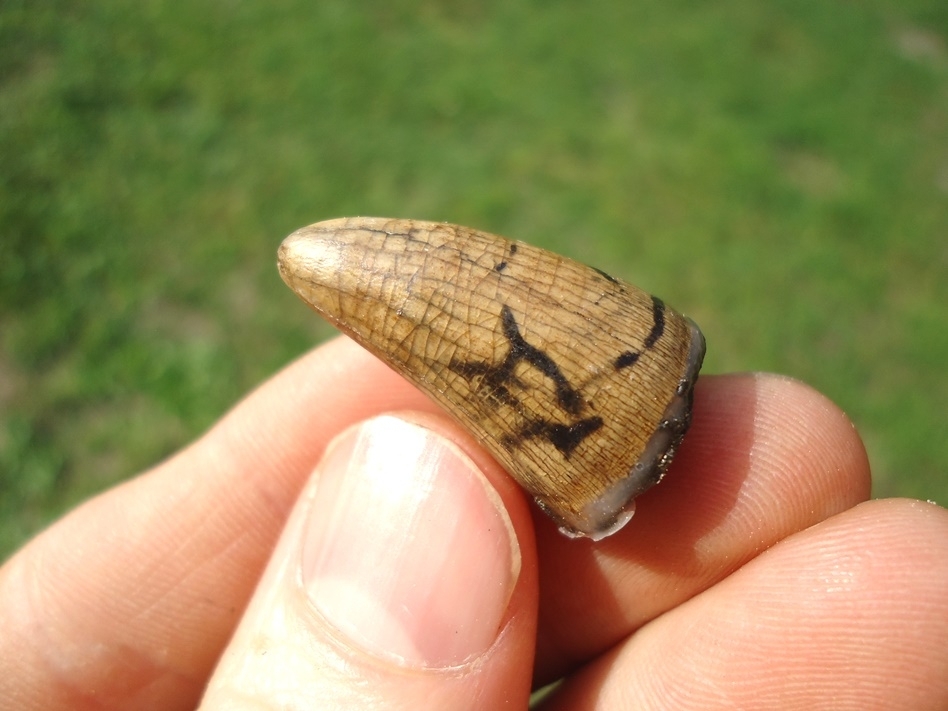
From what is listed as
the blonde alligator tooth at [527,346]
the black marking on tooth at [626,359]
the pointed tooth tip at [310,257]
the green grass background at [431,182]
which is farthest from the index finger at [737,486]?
the green grass background at [431,182]

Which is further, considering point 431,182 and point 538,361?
point 431,182

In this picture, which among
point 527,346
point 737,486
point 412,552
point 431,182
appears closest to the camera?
point 527,346

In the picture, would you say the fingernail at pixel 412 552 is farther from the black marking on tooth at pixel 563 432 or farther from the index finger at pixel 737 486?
the index finger at pixel 737 486

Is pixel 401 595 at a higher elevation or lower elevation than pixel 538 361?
lower

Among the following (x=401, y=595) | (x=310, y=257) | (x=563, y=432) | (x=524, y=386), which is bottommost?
(x=401, y=595)

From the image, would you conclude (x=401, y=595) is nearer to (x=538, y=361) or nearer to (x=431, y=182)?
(x=538, y=361)

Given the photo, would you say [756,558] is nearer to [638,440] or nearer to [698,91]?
[638,440]

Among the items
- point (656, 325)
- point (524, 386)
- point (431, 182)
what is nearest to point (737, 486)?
point (656, 325)
